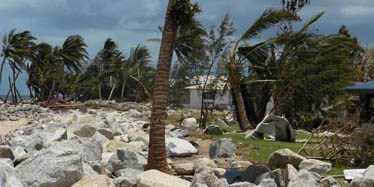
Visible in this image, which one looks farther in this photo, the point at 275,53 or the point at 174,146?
the point at 275,53

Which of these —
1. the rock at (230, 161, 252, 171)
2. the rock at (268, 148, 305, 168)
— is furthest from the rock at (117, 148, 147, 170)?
the rock at (268, 148, 305, 168)

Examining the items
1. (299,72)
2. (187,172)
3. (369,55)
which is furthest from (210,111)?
(369,55)

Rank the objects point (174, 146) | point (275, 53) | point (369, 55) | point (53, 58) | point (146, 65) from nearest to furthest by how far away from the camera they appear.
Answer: point (174, 146) < point (275, 53) < point (369, 55) < point (53, 58) < point (146, 65)

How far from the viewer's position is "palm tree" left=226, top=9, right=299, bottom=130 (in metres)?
21.1

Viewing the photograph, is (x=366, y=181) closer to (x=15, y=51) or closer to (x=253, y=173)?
(x=253, y=173)

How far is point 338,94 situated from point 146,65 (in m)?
31.6

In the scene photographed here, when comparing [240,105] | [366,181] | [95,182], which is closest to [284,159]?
[366,181]

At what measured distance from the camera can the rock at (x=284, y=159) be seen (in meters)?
9.47

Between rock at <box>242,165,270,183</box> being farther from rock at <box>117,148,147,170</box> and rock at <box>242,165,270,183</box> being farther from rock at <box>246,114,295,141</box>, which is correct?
rock at <box>246,114,295,141</box>

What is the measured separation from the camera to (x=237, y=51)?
21688 mm

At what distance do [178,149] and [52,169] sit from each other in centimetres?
529

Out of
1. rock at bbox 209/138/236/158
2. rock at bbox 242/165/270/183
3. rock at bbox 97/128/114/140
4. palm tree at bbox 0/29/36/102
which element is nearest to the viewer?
rock at bbox 242/165/270/183

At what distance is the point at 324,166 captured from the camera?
28.9 feet

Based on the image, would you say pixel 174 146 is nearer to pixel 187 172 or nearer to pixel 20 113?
pixel 187 172
